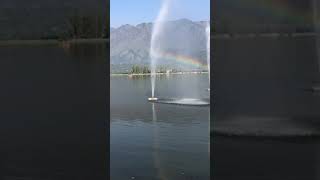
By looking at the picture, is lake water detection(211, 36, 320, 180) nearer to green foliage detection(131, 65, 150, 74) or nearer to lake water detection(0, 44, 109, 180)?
lake water detection(0, 44, 109, 180)

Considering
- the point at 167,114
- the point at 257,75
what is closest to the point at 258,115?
the point at 257,75

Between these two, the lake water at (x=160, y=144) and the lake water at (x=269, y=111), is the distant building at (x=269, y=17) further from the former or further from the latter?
the lake water at (x=160, y=144)

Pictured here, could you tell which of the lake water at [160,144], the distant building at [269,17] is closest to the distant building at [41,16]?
the distant building at [269,17]

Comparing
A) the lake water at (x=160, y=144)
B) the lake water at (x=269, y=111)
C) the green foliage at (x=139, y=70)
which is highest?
the green foliage at (x=139, y=70)

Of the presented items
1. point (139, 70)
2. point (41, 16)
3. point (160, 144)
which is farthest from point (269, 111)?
point (139, 70)

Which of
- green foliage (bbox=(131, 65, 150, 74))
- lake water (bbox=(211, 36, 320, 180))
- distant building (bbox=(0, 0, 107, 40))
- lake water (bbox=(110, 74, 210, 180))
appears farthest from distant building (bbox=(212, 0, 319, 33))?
green foliage (bbox=(131, 65, 150, 74))

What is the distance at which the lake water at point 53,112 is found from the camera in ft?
20.2

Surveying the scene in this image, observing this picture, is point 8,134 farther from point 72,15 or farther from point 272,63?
point 272,63

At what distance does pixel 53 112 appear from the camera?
703cm

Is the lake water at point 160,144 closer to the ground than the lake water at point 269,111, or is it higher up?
closer to the ground

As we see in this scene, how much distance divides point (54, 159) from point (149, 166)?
131cm

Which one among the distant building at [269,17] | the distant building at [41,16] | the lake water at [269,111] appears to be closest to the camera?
the distant building at [41,16]

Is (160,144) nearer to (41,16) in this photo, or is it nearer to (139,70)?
(41,16)

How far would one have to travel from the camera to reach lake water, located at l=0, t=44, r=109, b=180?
616cm
